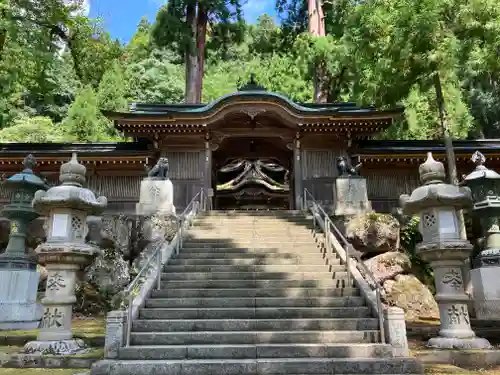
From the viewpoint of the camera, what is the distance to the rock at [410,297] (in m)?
10.8

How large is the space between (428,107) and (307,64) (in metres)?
6.82

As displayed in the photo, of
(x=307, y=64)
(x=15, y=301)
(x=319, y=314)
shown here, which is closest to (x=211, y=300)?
(x=319, y=314)

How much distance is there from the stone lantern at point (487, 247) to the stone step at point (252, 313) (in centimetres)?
309

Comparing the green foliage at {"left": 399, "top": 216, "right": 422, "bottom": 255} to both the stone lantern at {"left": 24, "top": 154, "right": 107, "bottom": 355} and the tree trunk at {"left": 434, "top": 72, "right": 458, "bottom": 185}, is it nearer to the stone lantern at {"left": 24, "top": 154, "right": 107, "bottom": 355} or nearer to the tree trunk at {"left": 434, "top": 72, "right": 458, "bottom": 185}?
the tree trunk at {"left": 434, "top": 72, "right": 458, "bottom": 185}

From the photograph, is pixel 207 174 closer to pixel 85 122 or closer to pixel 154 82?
pixel 85 122

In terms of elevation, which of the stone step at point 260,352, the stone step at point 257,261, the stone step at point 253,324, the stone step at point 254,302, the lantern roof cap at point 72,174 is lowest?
the stone step at point 260,352

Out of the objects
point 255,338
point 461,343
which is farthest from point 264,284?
point 461,343

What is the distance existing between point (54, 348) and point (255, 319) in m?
3.30

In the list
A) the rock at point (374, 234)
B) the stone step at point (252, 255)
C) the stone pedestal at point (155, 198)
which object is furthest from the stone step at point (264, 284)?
the stone pedestal at point (155, 198)

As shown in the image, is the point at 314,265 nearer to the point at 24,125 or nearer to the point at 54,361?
the point at 54,361

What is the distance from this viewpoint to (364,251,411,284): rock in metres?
11.5

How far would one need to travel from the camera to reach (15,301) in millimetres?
9547

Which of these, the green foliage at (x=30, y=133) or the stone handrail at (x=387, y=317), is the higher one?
the green foliage at (x=30, y=133)

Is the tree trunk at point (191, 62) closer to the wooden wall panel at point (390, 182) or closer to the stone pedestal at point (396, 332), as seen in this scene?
the wooden wall panel at point (390, 182)
